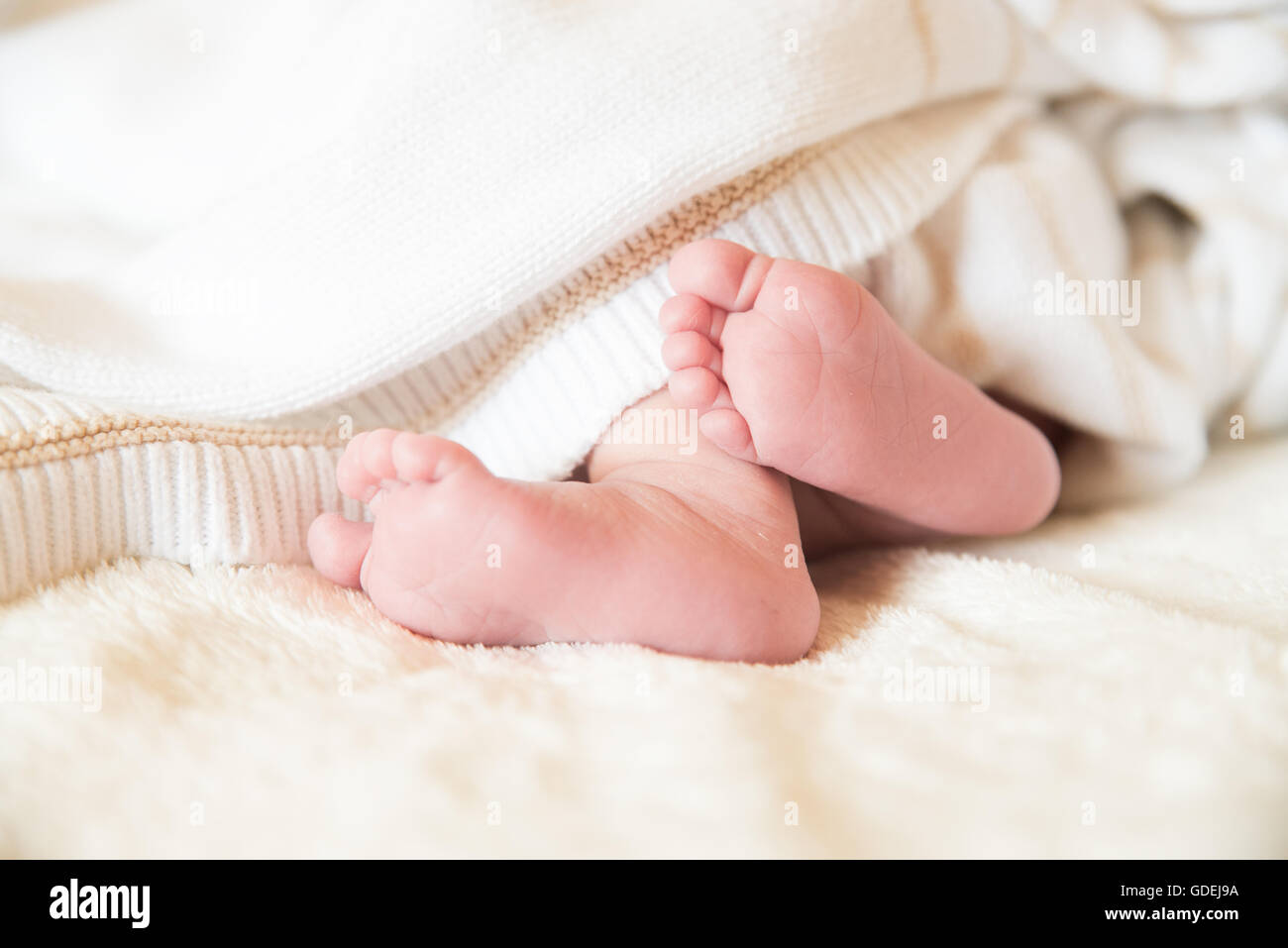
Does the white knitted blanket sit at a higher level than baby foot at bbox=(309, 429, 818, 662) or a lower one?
higher

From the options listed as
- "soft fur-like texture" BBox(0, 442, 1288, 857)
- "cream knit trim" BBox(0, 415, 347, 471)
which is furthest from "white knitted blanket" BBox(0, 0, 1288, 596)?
"soft fur-like texture" BBox(0, 442, 1288, 857)

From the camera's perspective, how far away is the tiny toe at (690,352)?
68 centimetres

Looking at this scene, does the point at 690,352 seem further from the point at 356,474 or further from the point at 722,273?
the point at 356,474

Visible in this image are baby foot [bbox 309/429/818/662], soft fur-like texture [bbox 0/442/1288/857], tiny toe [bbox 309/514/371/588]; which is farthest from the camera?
tiny toe [bbox 309/514/371/588]

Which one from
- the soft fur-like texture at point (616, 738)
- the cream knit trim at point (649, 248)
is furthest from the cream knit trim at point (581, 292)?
the soft fur-like texture at point (616, 738)

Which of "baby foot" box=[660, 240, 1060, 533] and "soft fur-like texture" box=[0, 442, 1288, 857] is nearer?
"soft fur-like texture" box=[0, 442, 1288, 857]

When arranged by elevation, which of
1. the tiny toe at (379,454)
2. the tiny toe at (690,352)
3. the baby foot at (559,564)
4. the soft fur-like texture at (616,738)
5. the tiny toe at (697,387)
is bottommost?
the soft fur-like texture at (616,738)

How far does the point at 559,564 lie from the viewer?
0.59 m

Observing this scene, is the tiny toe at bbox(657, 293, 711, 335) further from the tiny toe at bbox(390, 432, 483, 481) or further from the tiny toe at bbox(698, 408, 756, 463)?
the tiny toe at bbox(390, 432, 483, 481)

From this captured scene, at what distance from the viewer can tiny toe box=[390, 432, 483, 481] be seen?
1.94ft

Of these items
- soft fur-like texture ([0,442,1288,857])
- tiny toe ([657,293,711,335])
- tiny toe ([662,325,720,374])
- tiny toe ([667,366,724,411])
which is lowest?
soft fur-like texture ([0,442,1288,857])

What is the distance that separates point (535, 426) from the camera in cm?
79

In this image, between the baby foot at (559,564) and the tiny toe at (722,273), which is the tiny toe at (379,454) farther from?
the tiny toe at (722,273)
